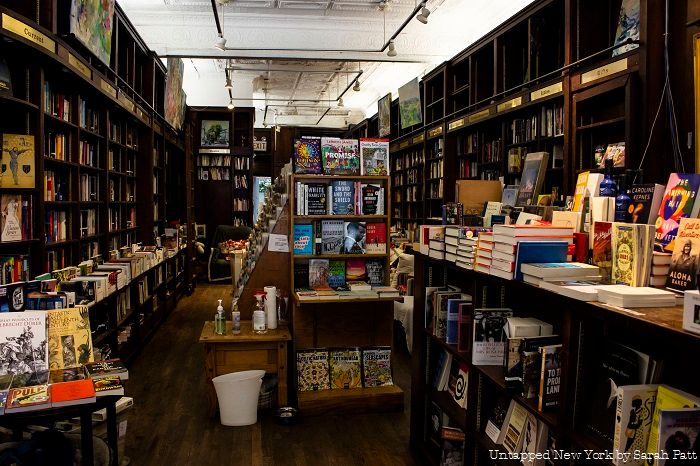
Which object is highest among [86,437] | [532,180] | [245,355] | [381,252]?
[532,180]

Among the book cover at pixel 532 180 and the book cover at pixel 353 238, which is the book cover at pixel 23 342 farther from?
the book cover at pixel 532 180

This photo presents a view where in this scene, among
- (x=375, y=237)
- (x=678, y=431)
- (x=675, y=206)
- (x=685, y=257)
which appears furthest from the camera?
(x=375, y=237)

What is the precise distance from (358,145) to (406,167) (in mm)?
7170

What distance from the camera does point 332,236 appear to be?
15.6 ft

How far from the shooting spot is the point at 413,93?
1002 centimetres

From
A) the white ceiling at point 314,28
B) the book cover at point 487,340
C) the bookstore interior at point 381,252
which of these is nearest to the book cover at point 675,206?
the bookstore interior at point 381,252

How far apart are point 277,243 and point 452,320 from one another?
6.81 ft

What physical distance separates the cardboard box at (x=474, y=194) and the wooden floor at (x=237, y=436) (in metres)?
1.67

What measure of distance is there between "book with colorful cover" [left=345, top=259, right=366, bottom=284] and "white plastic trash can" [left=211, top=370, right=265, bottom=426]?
1.08 meters

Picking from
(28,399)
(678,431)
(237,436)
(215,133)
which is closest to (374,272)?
(237,436)

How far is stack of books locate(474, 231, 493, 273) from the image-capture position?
270 cm

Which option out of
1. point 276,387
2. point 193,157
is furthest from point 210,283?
point 276,387

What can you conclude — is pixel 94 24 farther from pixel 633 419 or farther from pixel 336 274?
pixel 633 419

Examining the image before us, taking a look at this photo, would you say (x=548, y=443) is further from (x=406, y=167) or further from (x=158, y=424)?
(x=406, y=167)
